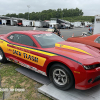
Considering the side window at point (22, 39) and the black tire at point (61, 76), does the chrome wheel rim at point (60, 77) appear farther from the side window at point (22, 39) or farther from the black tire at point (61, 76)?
the side window at point (22, 39)

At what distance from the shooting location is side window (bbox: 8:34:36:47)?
348 centimetres

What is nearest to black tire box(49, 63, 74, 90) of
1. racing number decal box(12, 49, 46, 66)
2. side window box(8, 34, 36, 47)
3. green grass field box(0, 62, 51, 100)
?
racing number decal box(12, 49, 46, 66)

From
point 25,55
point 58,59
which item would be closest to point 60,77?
point 58,59

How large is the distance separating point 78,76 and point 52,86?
34.8 inches

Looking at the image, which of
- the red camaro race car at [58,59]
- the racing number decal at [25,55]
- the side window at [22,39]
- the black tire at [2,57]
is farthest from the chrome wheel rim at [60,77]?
the black tire at [2,57]

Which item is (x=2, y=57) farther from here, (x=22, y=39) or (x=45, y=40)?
(x=45, y=40)

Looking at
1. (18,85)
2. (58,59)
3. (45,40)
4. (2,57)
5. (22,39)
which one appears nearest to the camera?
(58,59)

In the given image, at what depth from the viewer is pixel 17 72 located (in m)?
3.80

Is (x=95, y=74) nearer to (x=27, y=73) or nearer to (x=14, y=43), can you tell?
(x=27, y=73)

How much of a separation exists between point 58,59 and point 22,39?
1731 millimetres

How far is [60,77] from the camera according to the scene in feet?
8.87

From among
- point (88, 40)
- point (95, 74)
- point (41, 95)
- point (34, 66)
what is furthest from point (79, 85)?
point (88, 40)

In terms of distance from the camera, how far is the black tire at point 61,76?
250 cm

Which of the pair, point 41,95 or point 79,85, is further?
point 41,95
